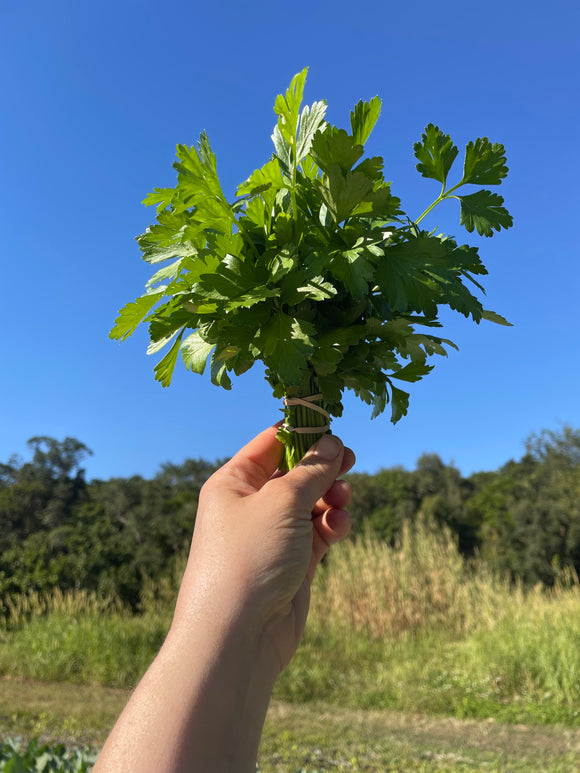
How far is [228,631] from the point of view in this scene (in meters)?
1.52

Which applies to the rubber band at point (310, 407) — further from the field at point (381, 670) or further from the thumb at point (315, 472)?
the field at point (381, 670)

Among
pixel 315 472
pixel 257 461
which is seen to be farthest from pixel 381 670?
pixel 315 472

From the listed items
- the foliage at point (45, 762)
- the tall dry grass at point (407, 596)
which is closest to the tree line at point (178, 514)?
the tall dry grass at point (407, 596)

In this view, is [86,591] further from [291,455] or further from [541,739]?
[291,455]

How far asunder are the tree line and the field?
77cm

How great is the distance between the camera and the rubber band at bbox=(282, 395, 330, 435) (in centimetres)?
196

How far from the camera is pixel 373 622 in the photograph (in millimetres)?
10016

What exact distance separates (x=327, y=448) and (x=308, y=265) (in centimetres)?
62

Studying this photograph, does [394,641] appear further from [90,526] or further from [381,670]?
[90,526]

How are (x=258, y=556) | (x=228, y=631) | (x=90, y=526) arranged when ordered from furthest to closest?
(x=90, y=526), (x=258, y=556), (x=228, y=631)

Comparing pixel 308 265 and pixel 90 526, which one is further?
pixel 90 526

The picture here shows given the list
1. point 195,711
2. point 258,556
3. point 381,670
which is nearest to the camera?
point 195,711

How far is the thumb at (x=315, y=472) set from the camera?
1782 mm

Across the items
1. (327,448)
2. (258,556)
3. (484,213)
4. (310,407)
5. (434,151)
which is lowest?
(258,556)
